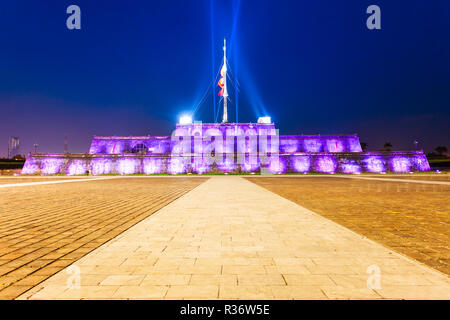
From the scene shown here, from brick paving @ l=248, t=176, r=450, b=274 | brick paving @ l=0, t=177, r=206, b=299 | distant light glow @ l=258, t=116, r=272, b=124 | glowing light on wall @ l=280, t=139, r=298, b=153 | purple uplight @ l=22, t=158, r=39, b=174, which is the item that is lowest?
brick paving @ l=248, t=176, r=450, b=274

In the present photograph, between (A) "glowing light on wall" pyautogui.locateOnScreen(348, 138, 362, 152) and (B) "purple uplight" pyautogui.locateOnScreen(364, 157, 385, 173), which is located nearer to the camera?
(B) "purple uplight" pyautogui.locateOnScreen(364, 157, 385, 173)

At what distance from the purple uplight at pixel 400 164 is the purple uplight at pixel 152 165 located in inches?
1497

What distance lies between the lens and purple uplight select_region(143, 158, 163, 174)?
41.0 m

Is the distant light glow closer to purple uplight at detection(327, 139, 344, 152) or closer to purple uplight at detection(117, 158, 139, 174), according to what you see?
purple uplight at detection(327, 139, 344, 152)

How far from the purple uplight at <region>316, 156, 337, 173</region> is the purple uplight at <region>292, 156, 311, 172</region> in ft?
5.35

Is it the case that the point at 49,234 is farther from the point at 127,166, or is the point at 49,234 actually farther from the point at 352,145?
the point at 352,145

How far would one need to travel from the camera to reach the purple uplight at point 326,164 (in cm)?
4075

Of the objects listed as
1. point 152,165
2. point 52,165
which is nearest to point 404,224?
point 152,165

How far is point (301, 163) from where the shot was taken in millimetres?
40844

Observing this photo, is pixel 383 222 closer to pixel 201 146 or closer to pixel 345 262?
pixel 345 262

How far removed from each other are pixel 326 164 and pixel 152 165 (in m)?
28.6

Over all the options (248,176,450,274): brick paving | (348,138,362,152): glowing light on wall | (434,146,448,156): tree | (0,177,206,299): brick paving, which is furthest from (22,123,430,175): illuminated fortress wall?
(434,146,448,156): tree

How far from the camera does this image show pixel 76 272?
3285 millimetres
